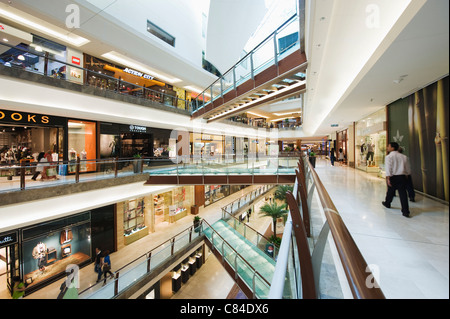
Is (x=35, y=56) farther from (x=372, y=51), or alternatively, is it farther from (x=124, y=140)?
(x=372, y=51)

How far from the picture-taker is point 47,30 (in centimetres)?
1027

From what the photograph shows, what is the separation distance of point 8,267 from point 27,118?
658 centimetres

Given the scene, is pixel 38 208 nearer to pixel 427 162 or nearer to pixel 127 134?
pixel 127 134

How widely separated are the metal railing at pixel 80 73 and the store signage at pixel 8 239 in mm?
6545

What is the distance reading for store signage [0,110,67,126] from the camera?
8.88m

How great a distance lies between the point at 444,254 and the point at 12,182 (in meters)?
9.51

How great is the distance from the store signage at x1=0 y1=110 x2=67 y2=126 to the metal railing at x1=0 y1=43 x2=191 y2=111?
2554 millimetres

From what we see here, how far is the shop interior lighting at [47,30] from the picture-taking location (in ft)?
29.9

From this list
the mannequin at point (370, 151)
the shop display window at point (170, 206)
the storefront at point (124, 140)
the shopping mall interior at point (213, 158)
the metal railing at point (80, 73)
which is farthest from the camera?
the shop display window at point (170, 206)

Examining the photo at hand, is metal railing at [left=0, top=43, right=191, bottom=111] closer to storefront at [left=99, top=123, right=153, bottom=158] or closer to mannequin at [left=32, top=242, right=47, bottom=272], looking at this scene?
storefront at [left=99, top=123, right=153, bottom=158]

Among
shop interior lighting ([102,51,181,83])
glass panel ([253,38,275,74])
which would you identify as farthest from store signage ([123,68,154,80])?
glass panel ([253,38,275,74])

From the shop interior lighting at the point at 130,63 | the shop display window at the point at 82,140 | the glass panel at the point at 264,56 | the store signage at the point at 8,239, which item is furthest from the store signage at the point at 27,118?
the glass panel at the point at 264,56

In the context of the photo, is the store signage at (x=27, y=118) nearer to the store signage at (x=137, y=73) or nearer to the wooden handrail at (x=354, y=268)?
the store signage at (x=137, y=73)

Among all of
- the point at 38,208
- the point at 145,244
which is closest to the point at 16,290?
the point at 38,208
